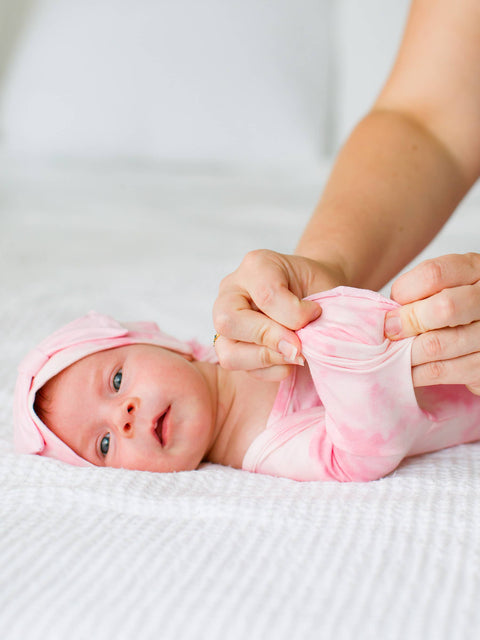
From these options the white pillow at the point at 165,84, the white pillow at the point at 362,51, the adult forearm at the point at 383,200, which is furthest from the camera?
the white pillow at the point at 362,51

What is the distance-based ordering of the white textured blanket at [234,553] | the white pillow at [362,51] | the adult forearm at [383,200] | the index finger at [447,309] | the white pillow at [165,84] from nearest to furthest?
the white textured blanket at [234,553]
the index finger at [447,309]
the adult forearm at [383,200]
the white pillow at [165,84]
the white pillow at [362,51]

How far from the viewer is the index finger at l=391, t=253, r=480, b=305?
0.72 meters

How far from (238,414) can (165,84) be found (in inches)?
64.0

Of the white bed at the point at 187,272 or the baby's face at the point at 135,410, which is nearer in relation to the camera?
the white bed at the point at 187,272

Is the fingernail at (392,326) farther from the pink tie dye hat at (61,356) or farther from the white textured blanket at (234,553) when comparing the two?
the pink tie dye hat at (61,356)

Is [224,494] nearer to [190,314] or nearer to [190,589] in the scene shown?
[190,589]

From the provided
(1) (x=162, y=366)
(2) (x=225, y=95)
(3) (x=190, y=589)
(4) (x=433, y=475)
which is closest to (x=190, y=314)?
(1) (x=162, y=366)

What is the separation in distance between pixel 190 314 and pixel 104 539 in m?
0.80

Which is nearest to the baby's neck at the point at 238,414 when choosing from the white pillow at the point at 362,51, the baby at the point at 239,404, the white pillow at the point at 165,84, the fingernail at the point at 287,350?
the baby at the point at 239,404

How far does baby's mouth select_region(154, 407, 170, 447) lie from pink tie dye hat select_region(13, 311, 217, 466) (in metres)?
0.10

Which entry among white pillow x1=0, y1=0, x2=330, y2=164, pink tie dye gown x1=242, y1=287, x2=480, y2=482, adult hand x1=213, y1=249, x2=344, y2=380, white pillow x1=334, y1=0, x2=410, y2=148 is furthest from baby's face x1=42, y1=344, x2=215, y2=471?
white pillow x1=334, y1=0, x2=410, y2=148

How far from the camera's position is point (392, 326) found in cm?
76

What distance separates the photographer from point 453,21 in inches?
43.3

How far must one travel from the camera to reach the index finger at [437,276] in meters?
0.72
